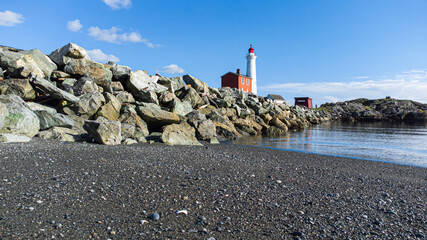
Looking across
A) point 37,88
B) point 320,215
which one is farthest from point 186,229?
point 37,88

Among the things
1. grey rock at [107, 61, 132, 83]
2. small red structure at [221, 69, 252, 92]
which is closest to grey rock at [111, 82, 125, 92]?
grey rock at [107, 61, 132, 83]

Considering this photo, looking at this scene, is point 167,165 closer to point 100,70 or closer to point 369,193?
point 369,193

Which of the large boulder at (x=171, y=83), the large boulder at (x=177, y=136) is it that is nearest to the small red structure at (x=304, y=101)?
the large boulder at (x=171, y=83)

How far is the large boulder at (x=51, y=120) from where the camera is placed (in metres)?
15.1

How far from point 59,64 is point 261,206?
21.5m

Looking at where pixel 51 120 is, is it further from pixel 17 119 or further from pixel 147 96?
pixel 147 96

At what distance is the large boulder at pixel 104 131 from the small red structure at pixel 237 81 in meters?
51.7

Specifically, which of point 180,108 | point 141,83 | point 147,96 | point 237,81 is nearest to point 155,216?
point 180,108

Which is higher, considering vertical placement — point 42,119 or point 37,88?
point 37,88

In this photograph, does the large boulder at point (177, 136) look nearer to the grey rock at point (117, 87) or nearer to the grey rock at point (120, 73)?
the grey rock at point (117, 87)

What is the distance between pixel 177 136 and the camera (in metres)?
17.2

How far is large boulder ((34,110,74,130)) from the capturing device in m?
15.1

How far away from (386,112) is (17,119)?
324 ft

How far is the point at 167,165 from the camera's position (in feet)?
33.0
